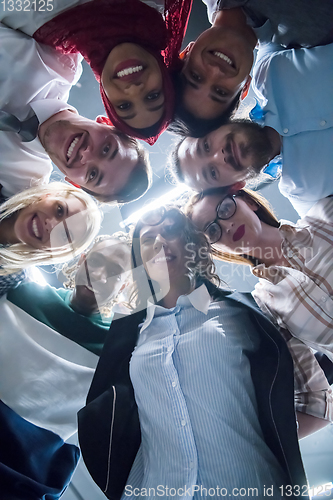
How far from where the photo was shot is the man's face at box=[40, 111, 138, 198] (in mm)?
589

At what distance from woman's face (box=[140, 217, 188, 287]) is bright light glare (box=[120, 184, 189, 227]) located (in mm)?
34

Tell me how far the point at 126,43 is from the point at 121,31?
1.1 inches

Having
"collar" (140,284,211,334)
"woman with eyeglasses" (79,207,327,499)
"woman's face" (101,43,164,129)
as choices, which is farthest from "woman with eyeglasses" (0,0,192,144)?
"collar" (140,284,211,334)

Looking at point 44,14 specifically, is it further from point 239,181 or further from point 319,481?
point 319,481

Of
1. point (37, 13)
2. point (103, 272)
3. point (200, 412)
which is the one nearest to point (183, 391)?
Answer: point (200, 412)

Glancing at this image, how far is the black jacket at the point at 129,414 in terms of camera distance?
0.47 m

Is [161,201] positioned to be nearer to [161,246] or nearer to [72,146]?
[161,246]

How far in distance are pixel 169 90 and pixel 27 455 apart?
2.30 feet

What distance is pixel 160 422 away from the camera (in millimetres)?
498

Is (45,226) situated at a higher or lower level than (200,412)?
higher

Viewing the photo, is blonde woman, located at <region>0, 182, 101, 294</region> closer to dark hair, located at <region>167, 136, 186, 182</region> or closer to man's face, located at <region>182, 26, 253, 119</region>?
dark hair, located at <region>167, 136, 186, 182</region>

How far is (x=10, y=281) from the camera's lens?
637 mm

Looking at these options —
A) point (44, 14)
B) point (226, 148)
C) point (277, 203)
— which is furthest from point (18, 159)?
point (277, 203)

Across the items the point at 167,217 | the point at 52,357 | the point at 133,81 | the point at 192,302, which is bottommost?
the point at 52,357
